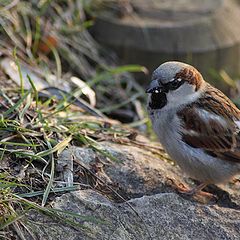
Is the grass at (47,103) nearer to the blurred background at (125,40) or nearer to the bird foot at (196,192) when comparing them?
the blurred background at (125,40)

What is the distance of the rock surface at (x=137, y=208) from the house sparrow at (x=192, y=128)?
0.53ft

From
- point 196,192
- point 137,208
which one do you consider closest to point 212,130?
point 196,192

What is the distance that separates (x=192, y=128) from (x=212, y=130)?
0.12 metres

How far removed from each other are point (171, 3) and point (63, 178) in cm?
333

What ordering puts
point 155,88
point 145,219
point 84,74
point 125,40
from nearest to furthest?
point 145,219 → point 155,88 → point 84,74 → point 125,40

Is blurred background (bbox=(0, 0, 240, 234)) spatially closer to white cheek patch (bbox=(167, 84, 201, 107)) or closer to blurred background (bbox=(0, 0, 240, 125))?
blurred background (bbox=(0, 0, 240, 125))

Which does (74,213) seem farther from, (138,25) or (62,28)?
(138,25)

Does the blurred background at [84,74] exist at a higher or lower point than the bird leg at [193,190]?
higher

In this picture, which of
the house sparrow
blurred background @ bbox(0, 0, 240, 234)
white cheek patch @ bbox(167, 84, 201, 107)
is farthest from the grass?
white cheek patch @ bbox(167, 84, 201, 107)

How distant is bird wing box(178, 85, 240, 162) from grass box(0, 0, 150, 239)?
18.5 inches

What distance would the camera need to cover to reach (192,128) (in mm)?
3547

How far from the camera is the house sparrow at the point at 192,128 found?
139 inches

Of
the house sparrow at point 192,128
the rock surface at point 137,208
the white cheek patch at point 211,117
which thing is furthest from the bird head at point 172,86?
the rock surface at point 137,208

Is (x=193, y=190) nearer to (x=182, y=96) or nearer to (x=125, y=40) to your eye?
(x=182, y=96)
